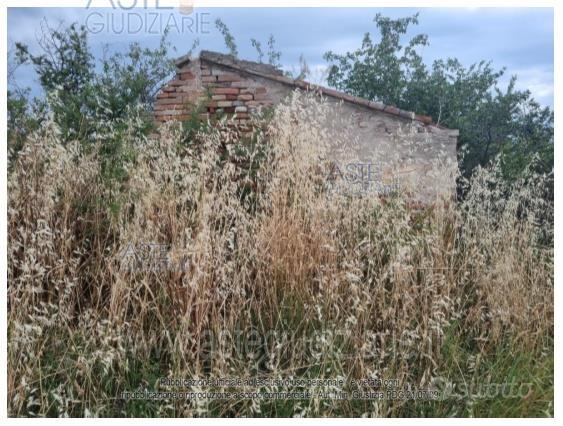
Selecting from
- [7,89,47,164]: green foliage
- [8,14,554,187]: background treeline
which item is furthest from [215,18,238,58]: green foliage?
[7,89,47,164]: green foliage

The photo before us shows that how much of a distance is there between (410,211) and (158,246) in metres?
1.44

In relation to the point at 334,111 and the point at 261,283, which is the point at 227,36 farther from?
the point at 261,283

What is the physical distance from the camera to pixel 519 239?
346cm

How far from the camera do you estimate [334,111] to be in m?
3.78

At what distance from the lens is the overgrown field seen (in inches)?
117

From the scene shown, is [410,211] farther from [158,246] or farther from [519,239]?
[158,246]

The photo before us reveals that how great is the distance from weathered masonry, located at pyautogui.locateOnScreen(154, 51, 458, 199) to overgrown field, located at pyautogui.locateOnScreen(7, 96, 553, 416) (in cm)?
20

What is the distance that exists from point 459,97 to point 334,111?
794 mm

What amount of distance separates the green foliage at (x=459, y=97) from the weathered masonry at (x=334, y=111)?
0.37ft

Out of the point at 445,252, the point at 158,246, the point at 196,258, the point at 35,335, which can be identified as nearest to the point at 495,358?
the point at 445,252
